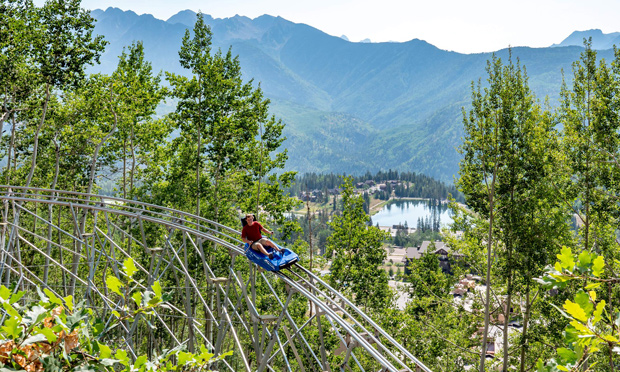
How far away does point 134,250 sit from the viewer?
30.9 meters

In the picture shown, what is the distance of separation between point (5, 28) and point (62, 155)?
9.64 meters

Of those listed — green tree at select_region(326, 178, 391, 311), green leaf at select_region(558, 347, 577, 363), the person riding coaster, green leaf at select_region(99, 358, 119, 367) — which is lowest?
green tree at select_region(326, 178, 391, 311)

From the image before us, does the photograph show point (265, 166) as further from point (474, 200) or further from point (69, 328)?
point (69, 328)

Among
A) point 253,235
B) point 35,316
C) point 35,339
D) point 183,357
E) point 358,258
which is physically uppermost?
point 35,316

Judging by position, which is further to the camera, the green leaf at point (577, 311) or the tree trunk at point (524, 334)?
the tree trunk at point (524, 334)

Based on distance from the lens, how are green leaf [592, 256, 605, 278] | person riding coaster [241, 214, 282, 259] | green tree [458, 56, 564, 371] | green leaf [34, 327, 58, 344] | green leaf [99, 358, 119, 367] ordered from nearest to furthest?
green leaf [592, 256, 605, 278], green leaf [34, 327, 58, 344], green leaf [99, 358, 119, 367], person riding coaster [241, 214, 282, 259], green tree [458, 56, 564, 371]

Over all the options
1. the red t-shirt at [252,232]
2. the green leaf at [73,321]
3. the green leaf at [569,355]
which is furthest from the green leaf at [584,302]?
the red t-shirt at [252,232]

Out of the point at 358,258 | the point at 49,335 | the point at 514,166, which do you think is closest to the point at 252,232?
the point at 49,335

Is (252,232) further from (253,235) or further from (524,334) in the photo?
(524,334)

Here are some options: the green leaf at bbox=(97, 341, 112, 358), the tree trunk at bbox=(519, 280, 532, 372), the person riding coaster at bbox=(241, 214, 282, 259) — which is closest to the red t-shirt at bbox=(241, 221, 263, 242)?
the person riding coaster at bbox=(241, 214, 282, 259)

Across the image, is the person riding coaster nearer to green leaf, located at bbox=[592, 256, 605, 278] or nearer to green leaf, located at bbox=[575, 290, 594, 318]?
green leaf, located at bbox=[592, 256, 605, 278]

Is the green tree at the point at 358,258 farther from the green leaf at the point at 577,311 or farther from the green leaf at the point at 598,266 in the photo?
the green leaf at the point at 577,311

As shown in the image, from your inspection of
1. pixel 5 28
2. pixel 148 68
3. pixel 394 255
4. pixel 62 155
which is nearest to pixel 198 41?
pixel 148 68

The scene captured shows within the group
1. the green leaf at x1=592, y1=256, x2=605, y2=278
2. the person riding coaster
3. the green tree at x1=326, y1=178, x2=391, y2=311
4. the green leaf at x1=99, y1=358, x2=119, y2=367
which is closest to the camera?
the green leaf at x1=592, y1=256, x2=605, y2=278
